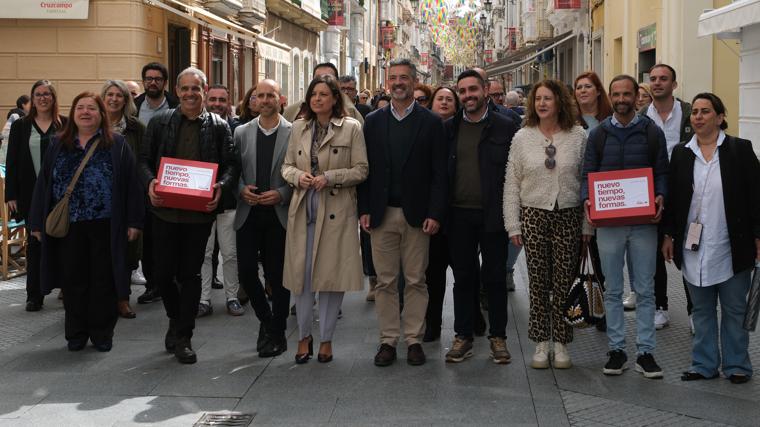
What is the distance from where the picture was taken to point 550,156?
689cm

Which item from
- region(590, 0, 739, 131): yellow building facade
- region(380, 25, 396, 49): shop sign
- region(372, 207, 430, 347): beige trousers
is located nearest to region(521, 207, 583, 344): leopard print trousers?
region(372, 207, 430, 347): beige trousers

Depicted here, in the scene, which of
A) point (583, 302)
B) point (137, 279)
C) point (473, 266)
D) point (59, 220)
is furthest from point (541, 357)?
point (137, 279)

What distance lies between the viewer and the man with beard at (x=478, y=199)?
712cm

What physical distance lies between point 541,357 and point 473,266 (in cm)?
81

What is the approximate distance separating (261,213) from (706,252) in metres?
3.02

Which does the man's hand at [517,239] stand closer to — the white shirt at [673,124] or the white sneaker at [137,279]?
the white shirt at [673,124]

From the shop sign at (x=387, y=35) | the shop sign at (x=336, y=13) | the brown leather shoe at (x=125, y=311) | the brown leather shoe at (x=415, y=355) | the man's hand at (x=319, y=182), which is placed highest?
the shop sign at (x=387, y=35)

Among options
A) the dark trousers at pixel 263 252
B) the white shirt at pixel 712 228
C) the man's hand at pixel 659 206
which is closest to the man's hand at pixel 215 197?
the dark trousers at pixel 263 252

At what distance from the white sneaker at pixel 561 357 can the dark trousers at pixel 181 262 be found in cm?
257

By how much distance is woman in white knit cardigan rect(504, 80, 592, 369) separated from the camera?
689cm

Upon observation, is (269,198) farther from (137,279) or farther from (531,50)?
(531,50)

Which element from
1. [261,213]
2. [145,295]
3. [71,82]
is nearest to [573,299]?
[261,213]

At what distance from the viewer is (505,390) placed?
651 centimetres

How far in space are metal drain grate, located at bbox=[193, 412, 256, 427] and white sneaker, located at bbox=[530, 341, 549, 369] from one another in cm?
207
